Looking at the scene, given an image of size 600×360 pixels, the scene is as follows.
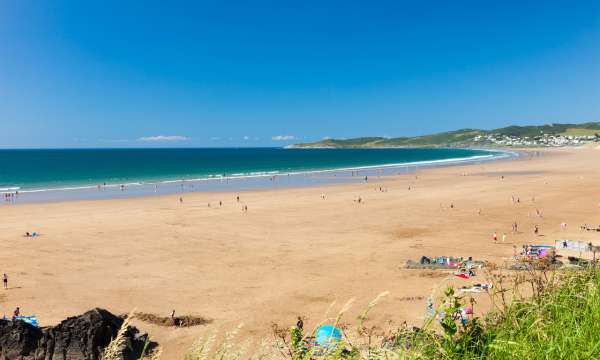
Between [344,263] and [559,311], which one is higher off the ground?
[559,311]

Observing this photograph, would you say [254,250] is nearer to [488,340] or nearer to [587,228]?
[488,340]

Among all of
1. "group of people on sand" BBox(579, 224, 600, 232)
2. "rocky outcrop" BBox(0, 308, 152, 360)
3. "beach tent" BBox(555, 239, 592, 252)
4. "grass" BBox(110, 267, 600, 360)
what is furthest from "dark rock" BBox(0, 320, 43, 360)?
"group of people on sand" BBox(579, 224, 600, 232)

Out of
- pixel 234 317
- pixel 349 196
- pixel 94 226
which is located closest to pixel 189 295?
pixel 234 317

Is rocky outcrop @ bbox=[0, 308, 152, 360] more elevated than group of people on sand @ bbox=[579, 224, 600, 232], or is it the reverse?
rocky outcrop @ bbox=[0, 308, 152, 360]

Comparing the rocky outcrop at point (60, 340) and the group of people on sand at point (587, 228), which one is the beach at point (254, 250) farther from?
the rocky outcrop at point (60, 340)

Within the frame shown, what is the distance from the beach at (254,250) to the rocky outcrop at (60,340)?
2.72 m

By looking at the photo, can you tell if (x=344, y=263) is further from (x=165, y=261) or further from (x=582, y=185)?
(x=582, y=185)

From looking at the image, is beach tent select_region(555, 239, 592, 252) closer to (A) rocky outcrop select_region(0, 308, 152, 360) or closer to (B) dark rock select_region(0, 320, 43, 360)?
(A) rocky outcrop select_region(0, 308, 152, 360)

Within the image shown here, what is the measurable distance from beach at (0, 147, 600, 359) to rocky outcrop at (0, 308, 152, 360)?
2724 mm

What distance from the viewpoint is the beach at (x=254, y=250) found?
15719 mm

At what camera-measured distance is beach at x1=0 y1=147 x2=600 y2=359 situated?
15.7m

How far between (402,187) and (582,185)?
2097 cm

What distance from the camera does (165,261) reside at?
71.7ft

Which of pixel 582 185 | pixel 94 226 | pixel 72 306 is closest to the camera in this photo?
pixel 72 306
